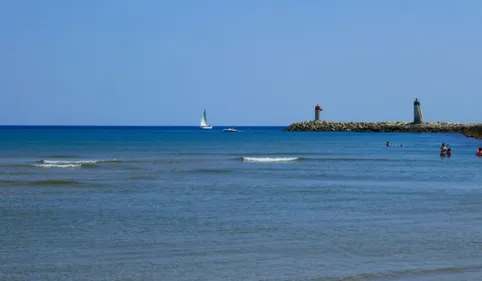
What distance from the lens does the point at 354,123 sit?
14350cm

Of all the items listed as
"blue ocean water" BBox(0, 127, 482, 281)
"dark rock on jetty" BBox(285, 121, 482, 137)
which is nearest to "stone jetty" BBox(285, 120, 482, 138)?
"dark rock on jetty" BBox(285, 121, 482, 137)

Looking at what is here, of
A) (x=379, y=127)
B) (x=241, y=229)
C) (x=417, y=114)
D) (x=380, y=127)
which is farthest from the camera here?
(x=379, y=127)

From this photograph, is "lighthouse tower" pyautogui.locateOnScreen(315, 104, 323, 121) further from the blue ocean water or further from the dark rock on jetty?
the blue ocean water

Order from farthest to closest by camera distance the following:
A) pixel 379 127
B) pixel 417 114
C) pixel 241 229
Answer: pixel 379 127
pixel 417 114
pixel 241 229

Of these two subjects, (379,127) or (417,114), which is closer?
(417,114)

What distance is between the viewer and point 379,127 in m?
137

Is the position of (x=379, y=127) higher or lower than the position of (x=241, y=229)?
higher

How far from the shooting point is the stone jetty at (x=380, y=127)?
4936 inches

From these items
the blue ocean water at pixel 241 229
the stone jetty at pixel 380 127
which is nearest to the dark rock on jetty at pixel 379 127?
the stone jetty at pixel 380 127

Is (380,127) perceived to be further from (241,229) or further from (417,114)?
(241,229)

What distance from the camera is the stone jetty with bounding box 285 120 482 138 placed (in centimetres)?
12538

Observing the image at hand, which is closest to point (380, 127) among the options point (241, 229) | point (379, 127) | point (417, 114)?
point (379, 127)

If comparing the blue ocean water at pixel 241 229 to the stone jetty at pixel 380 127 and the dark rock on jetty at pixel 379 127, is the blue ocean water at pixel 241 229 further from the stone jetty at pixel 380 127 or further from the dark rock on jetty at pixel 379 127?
the dark rock on jetty at pixel 379 127

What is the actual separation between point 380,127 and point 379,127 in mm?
507
